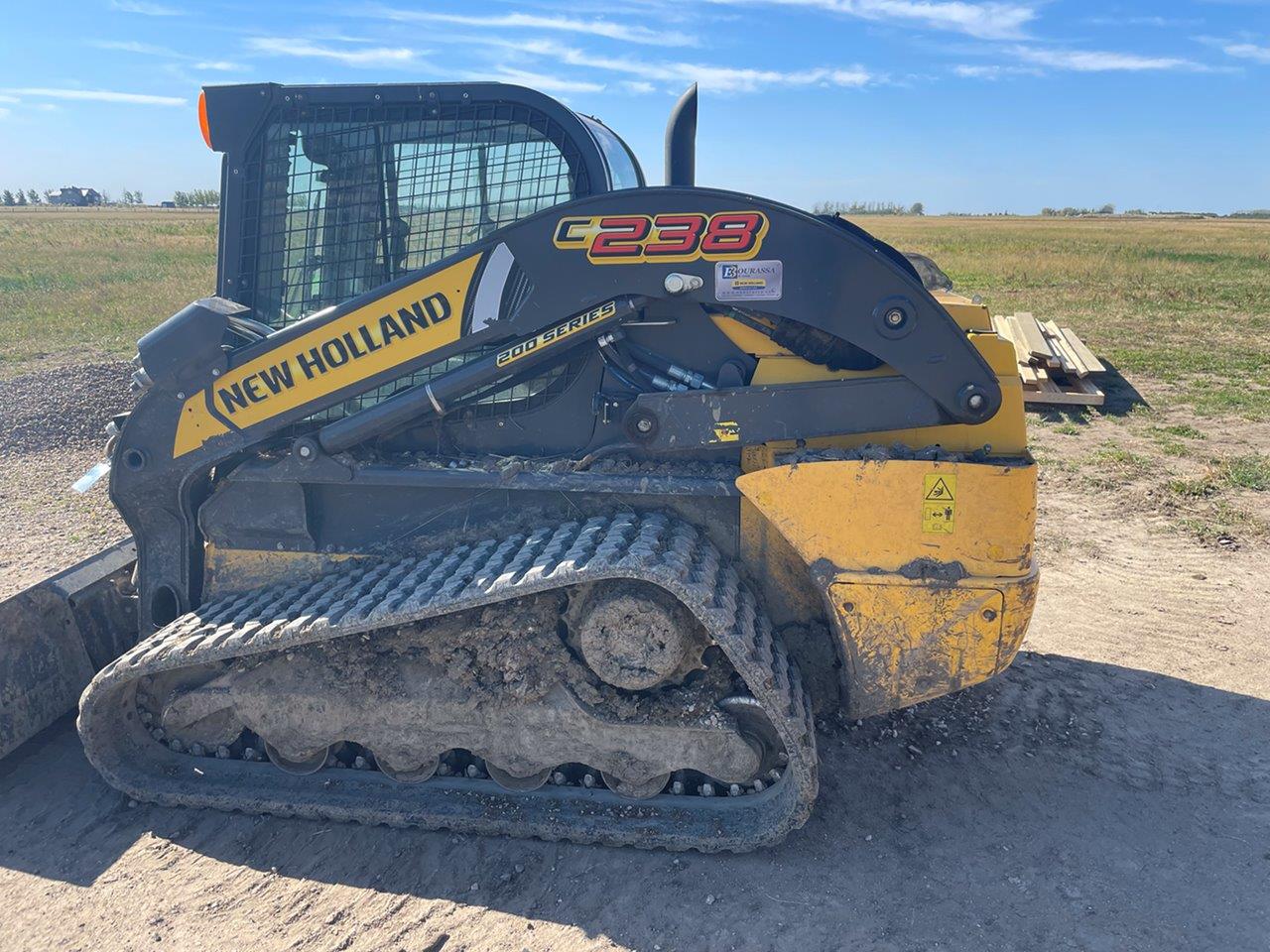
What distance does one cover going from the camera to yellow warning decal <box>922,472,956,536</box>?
3.49m

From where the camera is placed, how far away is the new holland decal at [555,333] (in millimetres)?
3691

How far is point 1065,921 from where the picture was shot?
335cm

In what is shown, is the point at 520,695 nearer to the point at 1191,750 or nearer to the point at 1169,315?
the point at 1191,750

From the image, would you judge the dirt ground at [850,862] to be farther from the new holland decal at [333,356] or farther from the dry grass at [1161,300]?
the dry grass at [1161,300]

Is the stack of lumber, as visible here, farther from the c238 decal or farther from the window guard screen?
the window guard screen

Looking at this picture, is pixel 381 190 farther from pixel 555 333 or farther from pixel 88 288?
pixel 88 288

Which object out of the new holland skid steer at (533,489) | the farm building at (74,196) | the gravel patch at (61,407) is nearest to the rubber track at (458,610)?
the new holland skid steer at (533,489)

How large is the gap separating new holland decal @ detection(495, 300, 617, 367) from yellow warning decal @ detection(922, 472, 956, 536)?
4.61 feet

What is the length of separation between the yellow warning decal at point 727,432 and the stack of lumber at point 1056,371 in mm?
7292

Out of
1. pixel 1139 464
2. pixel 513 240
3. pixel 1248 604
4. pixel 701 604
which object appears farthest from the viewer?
pixel 1139 464

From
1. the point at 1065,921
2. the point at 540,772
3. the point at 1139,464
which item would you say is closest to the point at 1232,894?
the point at 1065,921

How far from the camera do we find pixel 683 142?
4621 mm

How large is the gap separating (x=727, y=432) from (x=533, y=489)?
2.76 feet

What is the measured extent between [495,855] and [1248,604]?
501 cm
